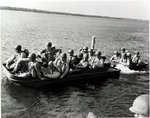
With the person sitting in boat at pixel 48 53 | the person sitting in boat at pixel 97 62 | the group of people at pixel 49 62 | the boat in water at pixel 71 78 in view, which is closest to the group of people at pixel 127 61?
the boat in water at pixel 71 78

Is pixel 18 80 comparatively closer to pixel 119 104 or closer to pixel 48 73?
pixel 48 73

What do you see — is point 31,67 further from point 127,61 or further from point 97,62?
point 127,61

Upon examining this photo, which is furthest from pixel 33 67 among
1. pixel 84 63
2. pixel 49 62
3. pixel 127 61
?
pixel 127 61

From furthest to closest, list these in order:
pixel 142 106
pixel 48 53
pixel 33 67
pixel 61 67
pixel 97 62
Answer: pixel 97 62
pixel 48 53
pixel 61 67
pixel 33 67
pixel 142 106

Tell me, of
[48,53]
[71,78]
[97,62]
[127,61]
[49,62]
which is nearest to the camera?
[49,62]

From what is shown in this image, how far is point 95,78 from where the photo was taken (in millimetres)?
16422

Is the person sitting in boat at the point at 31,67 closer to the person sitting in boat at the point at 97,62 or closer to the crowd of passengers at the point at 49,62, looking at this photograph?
the crowd of passengers at the point at 49,62

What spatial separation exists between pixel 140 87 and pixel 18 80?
7.69m

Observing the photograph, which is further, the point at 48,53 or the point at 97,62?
the point at 97,62

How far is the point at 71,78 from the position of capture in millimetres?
14875

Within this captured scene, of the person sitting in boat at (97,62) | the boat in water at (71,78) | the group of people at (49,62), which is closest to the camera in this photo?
Result: the boat in water at (71,78)

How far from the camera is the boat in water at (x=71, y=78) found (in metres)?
13.0

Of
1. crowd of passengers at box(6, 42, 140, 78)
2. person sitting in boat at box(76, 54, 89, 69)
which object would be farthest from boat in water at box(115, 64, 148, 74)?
person sitting in boat at box(76, 54, 89, 69)

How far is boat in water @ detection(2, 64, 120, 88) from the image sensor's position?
1298 centimetres
